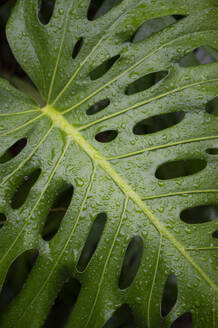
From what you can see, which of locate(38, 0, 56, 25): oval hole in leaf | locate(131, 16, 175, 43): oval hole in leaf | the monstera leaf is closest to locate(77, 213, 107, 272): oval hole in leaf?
the monstera leaf

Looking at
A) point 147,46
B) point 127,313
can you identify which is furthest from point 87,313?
point 147,46

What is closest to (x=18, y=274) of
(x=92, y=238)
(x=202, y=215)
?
(x=92, y=238)

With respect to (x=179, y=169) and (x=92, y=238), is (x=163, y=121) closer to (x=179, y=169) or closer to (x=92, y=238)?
(x=179, y=169)

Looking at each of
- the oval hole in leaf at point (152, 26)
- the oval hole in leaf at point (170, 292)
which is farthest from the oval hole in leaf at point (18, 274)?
the oval hole in leaf at point (152, 26)

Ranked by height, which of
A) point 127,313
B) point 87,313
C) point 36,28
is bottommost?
point 87,313

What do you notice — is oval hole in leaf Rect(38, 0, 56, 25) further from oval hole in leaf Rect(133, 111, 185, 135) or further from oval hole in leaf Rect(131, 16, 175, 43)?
oval hole in leaf Rect(133, 111, 185, 135)

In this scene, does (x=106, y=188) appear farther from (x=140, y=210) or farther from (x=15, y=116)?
(x=15, y=116)

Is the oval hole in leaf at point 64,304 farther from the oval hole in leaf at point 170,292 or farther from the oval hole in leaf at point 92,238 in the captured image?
the oval hole in leaf at point 170,292
